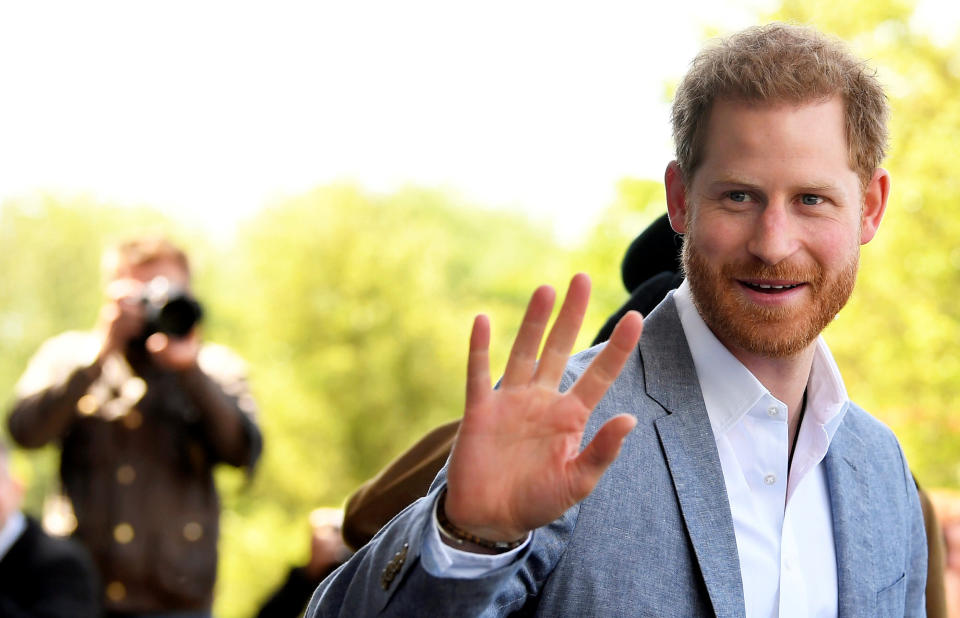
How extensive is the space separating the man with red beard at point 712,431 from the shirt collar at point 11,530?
2640 mm

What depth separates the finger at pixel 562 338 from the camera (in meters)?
1.30

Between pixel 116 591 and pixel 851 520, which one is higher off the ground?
pixel 851 520

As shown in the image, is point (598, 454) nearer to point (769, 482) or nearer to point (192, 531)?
point (769, 482)

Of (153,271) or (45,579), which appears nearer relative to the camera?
(45,579)

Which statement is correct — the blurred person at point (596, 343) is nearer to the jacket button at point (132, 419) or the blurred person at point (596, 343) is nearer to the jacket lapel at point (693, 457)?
the jacket lapel at point (693, 457)

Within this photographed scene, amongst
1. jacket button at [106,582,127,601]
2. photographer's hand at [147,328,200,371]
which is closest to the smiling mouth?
photographer's hand at [147,328,200,371]

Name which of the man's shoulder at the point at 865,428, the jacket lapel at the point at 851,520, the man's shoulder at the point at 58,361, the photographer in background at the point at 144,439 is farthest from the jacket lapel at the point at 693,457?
the man's shoulder at the point at 58,361

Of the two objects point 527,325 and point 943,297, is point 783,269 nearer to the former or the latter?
point 527,325

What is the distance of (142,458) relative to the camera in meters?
3.76

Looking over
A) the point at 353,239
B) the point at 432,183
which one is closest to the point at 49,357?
the point at 353,239

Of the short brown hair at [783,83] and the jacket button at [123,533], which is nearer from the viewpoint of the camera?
the short brown hair at [783,83]

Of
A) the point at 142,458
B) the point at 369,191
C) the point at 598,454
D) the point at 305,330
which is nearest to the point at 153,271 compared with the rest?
the point at 142,458

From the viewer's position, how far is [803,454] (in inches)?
66.7

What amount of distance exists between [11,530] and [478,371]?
2.94 metres
